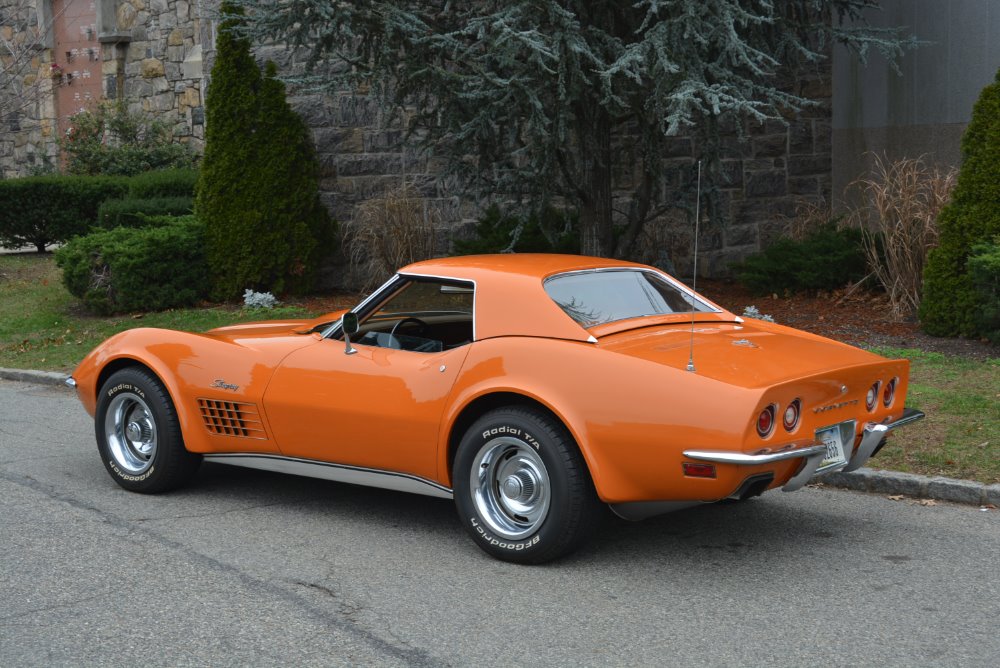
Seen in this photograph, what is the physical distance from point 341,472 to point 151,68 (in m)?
16.2

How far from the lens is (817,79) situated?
1528 centimetres

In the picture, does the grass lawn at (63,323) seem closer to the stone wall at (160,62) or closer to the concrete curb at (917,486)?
the stone wall at (160,62)

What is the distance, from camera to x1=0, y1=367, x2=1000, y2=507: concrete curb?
20.6 feet

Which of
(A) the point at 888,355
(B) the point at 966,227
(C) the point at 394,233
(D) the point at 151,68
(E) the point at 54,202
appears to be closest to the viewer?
(A) the point at 888,355

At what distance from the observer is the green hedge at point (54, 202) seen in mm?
18172

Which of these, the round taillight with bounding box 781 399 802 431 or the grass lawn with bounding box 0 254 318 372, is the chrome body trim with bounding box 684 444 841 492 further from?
the grass lawn with bounding box 0 254 318 372

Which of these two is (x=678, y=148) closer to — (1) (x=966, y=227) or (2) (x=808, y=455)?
(1) (x=966, y=227)

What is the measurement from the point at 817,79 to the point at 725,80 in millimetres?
5619

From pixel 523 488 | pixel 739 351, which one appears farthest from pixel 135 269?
pixel 739 351

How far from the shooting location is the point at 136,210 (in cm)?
1550

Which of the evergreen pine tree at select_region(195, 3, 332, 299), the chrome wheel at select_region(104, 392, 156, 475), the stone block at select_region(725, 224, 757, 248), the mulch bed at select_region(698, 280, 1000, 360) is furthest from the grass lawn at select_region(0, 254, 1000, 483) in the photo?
the stone block at select_region(725, 224, 757, 248)

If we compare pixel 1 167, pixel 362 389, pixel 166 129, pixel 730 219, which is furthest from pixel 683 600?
pixel 1 167

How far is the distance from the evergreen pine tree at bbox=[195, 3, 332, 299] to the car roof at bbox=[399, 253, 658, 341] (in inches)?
328

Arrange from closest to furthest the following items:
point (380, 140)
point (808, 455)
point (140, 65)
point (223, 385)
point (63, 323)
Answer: point (808, 455)
point (223, 385)
point (63, 323)
point (380, 140)
point (140, 65)
